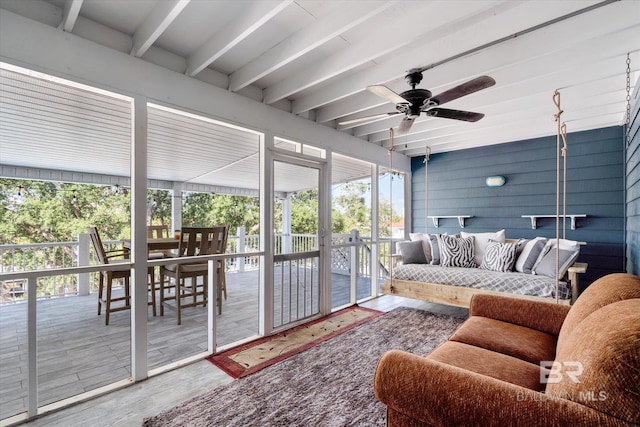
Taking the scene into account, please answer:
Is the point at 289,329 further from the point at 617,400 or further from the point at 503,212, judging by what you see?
the point at 503,212

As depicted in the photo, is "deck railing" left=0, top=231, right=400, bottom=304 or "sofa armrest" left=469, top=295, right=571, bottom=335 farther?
"deck railing" left=0, top=231, right=400, bottom=304

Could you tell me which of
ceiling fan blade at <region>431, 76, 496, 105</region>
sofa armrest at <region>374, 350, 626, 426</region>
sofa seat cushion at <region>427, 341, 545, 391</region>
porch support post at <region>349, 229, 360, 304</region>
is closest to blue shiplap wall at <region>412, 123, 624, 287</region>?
porch support post at <region>349, 229, 360, 304</region>

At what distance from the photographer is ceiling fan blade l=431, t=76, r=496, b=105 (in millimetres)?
1897

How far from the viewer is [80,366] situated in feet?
8.29

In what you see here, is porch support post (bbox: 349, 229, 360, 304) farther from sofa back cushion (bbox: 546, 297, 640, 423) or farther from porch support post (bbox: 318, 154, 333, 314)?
sofa back cushion (bbox: 546, 297, 640, 423)

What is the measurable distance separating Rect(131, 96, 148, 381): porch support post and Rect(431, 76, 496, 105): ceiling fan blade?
225 centimetres

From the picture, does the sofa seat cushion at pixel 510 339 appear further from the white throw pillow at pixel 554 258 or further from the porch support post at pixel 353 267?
the porch support post at pixel 353 267

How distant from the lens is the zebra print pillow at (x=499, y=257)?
3.73m

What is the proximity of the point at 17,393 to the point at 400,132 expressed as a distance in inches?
147

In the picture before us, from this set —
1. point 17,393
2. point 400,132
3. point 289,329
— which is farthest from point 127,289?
point 400,132

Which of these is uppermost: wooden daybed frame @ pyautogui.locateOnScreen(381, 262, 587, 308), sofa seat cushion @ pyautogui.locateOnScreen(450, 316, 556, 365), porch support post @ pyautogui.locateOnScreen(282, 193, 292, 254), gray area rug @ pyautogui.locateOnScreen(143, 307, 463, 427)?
porch support post @ pyautogui.locateOnScreen(282, 193, 292, 254)

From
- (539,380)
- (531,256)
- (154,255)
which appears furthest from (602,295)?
(154,255)

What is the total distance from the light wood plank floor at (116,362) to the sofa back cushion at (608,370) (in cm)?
218

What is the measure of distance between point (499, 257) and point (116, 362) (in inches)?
172
